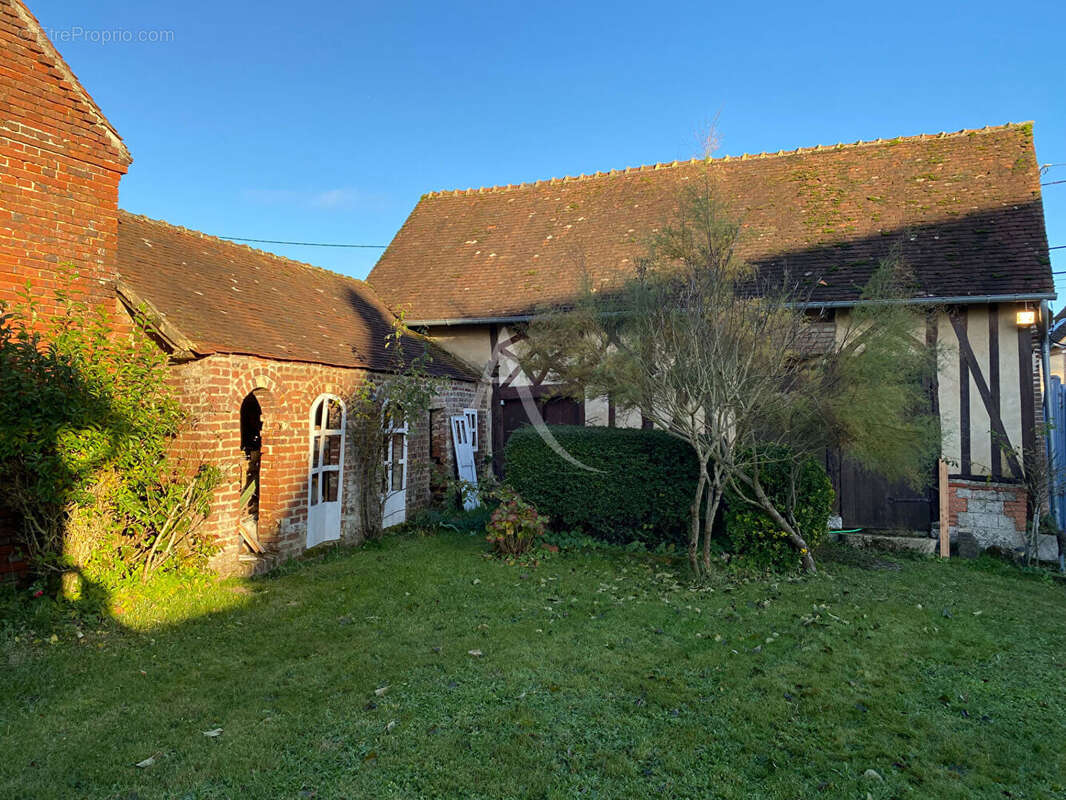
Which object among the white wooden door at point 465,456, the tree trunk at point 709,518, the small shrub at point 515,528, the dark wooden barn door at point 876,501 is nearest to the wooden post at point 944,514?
the dark wooden barn door at point 876,501

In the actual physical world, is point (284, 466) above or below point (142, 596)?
above

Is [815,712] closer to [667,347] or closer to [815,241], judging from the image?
[667,347]

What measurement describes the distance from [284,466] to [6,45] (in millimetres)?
4312

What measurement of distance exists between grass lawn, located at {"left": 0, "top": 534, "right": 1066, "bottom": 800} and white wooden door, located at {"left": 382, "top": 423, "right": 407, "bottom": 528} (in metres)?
2.85

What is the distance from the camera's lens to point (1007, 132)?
10312 millimetres

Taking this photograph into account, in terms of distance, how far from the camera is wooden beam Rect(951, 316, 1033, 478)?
Result: 26.3 feet

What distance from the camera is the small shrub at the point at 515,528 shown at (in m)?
7.12

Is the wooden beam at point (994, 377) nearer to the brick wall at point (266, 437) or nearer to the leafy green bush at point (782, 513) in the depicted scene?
the leafy green bush at point (782, 513)

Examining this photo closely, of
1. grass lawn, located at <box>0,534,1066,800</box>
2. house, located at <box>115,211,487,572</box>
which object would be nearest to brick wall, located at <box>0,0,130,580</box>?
house, located at <box>115,211,487,572</box>

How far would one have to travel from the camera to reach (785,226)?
10.2 m

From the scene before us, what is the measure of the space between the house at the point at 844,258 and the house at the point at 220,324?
1997 mm

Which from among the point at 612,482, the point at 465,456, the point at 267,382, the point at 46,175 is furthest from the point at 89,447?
the point at 465,456

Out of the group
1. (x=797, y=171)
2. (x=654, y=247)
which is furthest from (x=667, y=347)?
(x=797, y=171)

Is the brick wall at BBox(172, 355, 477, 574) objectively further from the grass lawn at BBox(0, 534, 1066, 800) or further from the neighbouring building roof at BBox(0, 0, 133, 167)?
the neighbouring building roof at BBox(0, 0, 133, 167)
